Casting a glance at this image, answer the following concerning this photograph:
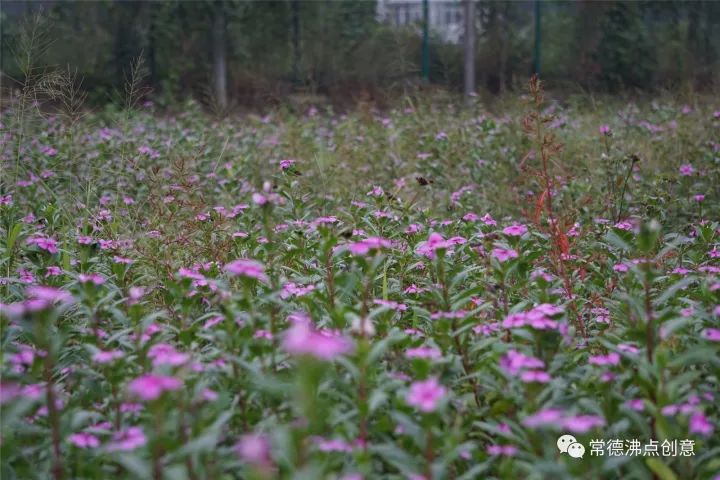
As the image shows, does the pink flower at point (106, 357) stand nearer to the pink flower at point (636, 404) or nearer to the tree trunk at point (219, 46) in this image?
the pink flower at point (636, 404)

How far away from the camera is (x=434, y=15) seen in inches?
689

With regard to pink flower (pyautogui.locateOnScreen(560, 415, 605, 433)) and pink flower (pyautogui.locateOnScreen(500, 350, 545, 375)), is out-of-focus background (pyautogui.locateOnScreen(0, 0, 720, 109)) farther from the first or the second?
pink flower (pyautogui.locateOnScreen(560, 415, 605, 433))

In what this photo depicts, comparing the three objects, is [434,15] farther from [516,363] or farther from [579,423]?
[579,423]

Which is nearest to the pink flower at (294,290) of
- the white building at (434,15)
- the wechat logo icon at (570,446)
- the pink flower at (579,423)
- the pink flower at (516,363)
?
the pink flower at (516,363)

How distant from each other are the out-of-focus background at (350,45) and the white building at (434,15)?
0.18m

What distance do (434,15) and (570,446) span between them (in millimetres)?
16403

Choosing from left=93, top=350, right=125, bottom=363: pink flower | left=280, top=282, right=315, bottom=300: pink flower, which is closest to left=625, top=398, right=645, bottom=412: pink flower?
left=280, top=282, right=315, bottom=300: pink flower

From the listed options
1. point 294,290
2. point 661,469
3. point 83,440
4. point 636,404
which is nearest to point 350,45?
point 294,290

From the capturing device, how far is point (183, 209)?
4.29 metres

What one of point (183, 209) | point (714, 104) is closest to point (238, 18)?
point (714, 104)

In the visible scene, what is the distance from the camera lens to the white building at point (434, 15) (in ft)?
50.7

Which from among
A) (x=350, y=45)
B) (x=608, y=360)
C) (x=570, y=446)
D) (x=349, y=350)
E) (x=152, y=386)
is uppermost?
(x=152, y=386)

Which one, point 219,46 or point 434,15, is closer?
point 219,46

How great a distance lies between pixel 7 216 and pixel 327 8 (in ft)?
39.9
